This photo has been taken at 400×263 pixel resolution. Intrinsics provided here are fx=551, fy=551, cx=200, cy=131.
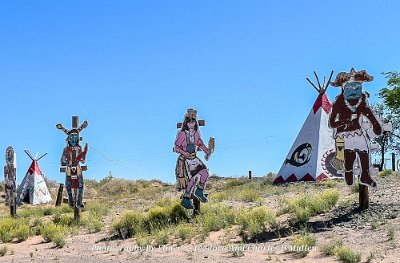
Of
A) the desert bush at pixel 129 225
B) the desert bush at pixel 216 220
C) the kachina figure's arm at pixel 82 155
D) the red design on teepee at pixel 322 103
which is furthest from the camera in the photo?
the red design on teepee at pixel 322 103

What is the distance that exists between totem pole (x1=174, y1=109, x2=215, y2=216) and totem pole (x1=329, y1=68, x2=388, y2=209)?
349cm

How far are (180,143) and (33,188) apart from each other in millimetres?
18440

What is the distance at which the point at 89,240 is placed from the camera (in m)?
12.8

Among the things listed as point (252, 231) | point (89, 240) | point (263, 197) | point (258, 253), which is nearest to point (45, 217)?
point (89, 240)

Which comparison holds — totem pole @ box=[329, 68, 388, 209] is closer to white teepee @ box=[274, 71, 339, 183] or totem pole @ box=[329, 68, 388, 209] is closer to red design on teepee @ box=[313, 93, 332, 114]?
white teepee @ box=[274, 71, 339, 183]

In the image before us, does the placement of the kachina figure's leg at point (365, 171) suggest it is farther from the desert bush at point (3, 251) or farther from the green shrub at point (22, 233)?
the green shrub at point (22, 233)

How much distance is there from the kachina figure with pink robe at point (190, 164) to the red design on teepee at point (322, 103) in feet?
33.8

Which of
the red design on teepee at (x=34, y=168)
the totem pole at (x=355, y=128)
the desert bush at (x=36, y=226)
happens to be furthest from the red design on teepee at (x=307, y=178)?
the red design on teepee at (x=34, y=168)

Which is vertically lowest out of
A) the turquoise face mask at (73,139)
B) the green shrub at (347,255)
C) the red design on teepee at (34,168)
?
the green shrub at (347,255)

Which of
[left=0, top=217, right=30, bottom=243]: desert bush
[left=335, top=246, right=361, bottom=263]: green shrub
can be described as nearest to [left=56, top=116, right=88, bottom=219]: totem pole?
[left=0, top=217, right=30, bottom=243]: desert bush

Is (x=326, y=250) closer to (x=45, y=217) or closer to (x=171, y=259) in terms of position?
(x=171, y=259)

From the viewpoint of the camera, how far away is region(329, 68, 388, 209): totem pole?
12.1 m

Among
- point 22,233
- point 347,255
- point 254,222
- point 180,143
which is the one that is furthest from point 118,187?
point 347,255

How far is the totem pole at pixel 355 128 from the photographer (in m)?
12.1
